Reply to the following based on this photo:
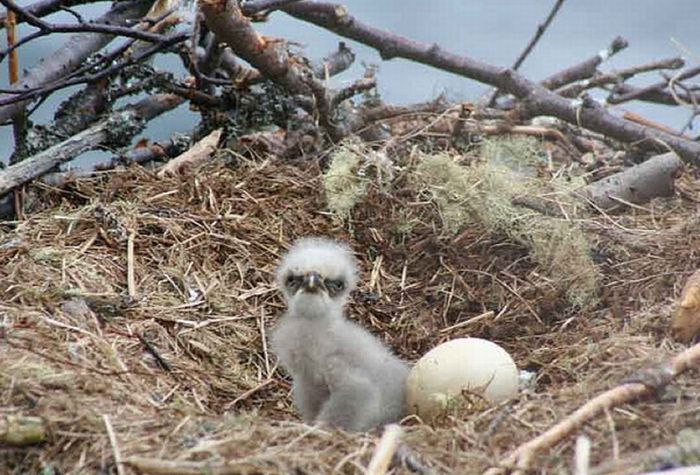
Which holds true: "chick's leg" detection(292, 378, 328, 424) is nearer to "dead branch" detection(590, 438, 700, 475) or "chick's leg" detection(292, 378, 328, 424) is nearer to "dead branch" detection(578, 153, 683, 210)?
"dead branch" detection(590, 438, 700, 475)

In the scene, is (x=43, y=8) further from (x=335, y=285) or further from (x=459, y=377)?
(x=459, y=377)

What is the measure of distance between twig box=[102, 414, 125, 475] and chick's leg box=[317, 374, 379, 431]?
93 centimetres

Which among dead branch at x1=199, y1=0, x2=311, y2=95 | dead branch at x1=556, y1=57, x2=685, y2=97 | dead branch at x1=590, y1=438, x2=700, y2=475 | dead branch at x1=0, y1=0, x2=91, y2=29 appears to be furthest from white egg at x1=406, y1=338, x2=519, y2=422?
dead branch at x1=556, y1=57, x2=685, y2=97

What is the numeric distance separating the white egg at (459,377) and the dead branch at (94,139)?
229 cm

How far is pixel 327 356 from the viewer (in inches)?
162

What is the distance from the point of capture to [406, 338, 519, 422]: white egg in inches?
151

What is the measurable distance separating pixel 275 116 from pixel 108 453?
11.0ft

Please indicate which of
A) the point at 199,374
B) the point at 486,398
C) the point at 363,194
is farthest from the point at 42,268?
the point at 486,398

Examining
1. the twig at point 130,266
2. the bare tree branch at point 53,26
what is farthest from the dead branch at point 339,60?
the twig at point 130,266

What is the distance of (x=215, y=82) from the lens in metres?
6.14

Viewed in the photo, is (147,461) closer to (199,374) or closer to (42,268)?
(199,374)

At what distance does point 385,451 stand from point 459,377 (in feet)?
2.98

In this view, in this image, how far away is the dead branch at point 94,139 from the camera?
5383mm

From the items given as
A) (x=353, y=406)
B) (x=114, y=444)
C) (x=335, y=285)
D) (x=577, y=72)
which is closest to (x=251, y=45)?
(x=335, y=285)
